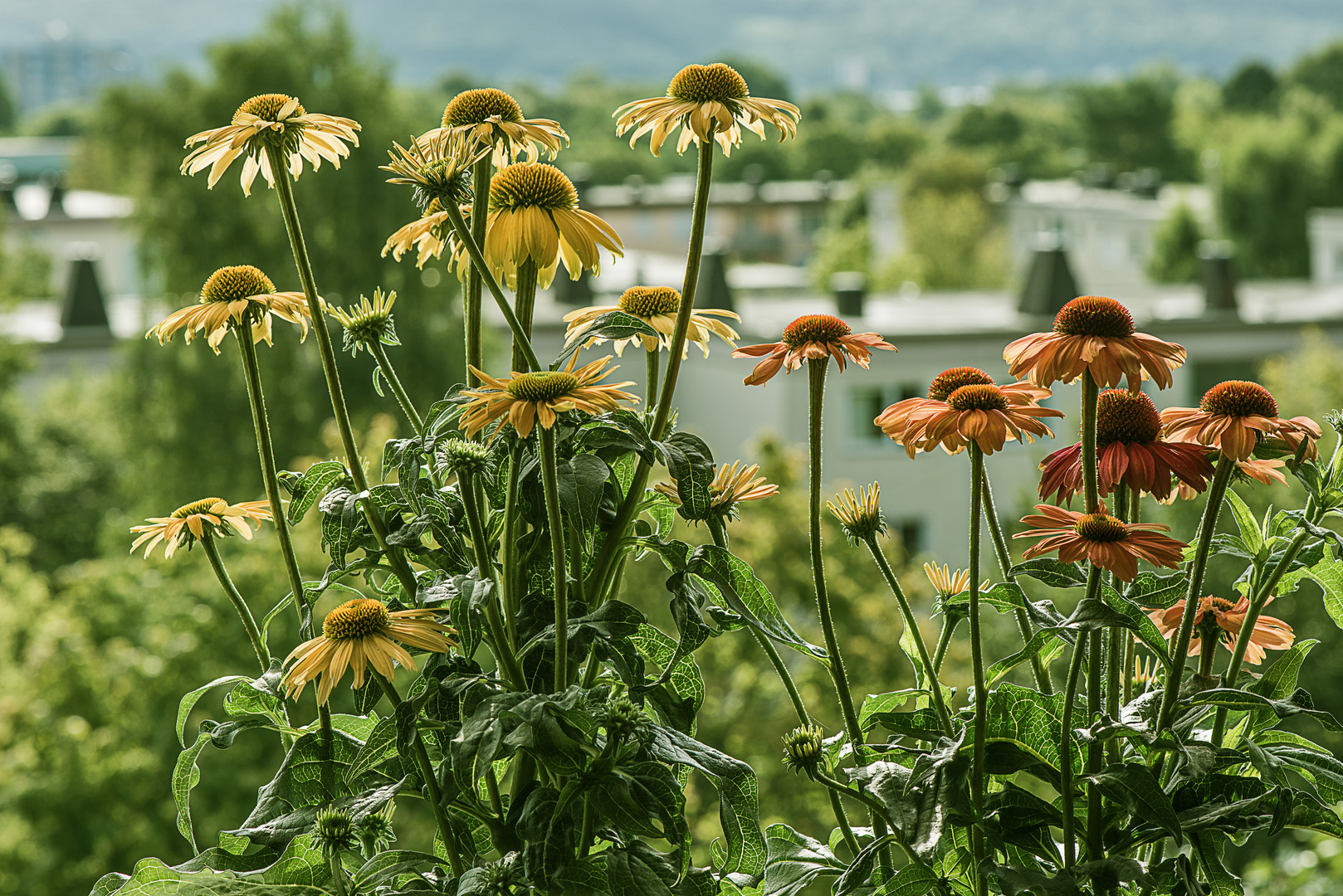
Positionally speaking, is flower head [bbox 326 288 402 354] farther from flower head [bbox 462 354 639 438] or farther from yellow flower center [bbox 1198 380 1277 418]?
yellow flower center [bbox 1198 380 1277 418]

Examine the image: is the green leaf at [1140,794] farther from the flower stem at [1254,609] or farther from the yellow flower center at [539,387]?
the yellow flower center at [539,387]

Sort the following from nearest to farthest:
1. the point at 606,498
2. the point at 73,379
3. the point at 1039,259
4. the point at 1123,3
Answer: the point at 606,498
the point at 1039,259
the point at 73,379
the point at 1123,3

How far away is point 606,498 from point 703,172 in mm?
207

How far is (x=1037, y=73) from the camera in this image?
76.8 meters

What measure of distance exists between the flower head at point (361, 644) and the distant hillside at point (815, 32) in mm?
78922

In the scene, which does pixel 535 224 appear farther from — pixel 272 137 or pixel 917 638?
pixel 917 638

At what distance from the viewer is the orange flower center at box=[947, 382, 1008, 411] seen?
672 mm

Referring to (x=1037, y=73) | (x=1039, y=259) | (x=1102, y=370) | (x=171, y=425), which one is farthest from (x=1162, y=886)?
(x=1037, y=73)

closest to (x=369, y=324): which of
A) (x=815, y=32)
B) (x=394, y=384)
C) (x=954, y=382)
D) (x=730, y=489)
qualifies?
(x=394, y=384)

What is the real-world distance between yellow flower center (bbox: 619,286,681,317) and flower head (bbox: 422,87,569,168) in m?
0.11

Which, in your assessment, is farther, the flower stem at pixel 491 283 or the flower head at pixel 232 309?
the flower head at pixel 232 309

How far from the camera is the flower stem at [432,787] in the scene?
703 millimetres

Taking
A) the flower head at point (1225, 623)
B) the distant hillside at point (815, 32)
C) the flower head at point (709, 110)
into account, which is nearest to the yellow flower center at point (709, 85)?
the flower head at point (709, 110)

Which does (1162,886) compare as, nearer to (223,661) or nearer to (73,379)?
(223,661)
